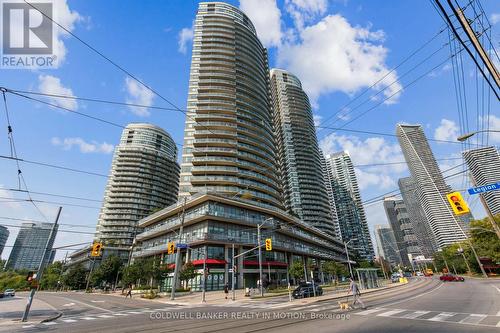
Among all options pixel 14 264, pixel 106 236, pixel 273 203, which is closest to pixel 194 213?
pixel 273 203

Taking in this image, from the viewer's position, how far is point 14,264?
178 meters

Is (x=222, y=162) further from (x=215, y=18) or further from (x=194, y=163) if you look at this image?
(x=215, y=18)

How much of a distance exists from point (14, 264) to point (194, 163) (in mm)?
203688

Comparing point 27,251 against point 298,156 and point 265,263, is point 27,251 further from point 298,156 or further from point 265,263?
point 265,263

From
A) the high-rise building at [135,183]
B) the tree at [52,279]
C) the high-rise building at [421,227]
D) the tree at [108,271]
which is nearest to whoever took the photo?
the tree at [108,271]

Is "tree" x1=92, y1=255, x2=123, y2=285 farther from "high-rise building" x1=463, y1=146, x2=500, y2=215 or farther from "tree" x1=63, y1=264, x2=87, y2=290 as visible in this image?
"high-rise building" x1=463, y1=146, x2=500, y2=215

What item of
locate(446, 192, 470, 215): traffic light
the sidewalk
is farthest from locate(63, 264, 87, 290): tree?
locate(446, 192, 470, 215): traffic light

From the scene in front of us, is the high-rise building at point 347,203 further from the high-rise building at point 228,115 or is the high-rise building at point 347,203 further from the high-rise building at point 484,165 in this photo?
the high-rise building at point 484,165

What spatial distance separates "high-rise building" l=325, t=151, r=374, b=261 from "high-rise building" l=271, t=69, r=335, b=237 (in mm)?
48813

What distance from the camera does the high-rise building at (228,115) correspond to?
6300cm

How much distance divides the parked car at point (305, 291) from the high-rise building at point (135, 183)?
84.4 m

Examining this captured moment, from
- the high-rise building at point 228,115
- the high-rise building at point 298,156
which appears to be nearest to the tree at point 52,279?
the high-rise building at point 228,115

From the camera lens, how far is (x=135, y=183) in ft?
358

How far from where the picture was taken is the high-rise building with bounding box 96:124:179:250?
100188 mm
